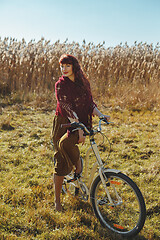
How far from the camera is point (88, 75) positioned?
8.59m

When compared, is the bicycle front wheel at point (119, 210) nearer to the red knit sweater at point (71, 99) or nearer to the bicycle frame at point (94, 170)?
the bicycle frame at point (94, 170)

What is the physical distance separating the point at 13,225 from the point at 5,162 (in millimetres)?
1833

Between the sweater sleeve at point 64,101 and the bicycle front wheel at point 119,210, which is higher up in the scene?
the sweater sleeve at point 64,101

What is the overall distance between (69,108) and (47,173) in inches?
70.2

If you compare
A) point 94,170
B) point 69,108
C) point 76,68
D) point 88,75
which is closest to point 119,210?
point 94,170

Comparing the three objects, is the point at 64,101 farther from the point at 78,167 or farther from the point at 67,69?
the point at 78,167

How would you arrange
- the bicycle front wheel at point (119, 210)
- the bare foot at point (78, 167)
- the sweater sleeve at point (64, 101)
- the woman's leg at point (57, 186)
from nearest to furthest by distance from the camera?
1. the bicycle front wheel at point (119, 210)
2. the sweater sleeve at point (64, 101)
3. the woman's leg at point (57, 186)
4. the bare foot at point (78, 167)

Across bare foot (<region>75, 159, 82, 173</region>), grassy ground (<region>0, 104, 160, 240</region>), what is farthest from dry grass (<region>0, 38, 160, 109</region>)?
bare foot (<region>75, 159, 82, 173</region>)

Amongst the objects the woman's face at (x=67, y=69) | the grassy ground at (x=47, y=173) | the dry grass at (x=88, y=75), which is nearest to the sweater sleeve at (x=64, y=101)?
the woman's face at (x=67, y=69)

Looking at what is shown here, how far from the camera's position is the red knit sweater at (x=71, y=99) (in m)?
2.65

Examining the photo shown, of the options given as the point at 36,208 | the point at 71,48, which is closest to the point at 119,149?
the point at 36,208

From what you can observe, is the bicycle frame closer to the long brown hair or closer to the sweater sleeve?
the sweater sleeve

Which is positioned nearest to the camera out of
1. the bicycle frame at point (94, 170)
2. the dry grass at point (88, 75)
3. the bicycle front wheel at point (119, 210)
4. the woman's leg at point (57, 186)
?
the bicycle front wheel at point (119, 210)

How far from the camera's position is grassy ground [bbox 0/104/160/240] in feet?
8.96
